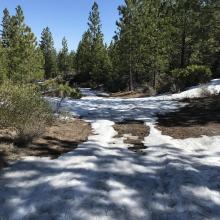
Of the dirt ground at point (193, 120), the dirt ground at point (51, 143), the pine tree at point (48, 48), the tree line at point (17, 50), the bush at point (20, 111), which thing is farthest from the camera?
the pine tree at point (48, 48)

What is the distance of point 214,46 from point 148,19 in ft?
20.3

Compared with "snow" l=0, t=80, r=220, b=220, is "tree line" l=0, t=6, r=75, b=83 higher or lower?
higher

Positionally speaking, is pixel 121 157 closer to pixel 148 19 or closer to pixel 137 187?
pixel 137 187

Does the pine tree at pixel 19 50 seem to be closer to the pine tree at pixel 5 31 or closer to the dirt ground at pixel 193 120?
the pine tree at pixel 5 31

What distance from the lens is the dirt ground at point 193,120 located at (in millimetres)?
10930

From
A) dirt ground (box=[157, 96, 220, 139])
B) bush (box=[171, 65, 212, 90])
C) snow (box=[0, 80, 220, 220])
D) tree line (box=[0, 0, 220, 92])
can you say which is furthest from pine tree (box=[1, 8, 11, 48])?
snow (box=[0, 80, 220, 220])

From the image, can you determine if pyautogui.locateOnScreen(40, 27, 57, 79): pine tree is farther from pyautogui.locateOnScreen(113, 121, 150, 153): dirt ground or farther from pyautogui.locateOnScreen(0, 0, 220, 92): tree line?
pyautogui.locateOnScreen(113, 121, 150, 153): dirt ground

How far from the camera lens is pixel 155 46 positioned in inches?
1367

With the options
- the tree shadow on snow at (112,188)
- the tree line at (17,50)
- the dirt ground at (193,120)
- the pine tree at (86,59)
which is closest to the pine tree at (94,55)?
the pine tree at (86,59)

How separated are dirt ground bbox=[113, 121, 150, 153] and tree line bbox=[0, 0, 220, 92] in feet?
37.2

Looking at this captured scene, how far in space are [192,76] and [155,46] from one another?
1098cm

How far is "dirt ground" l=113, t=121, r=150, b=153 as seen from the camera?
9.56 metres

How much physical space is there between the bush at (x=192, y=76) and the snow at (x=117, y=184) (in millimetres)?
14933

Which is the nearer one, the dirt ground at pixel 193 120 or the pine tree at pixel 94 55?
the dirt ground at pixel 193 120
